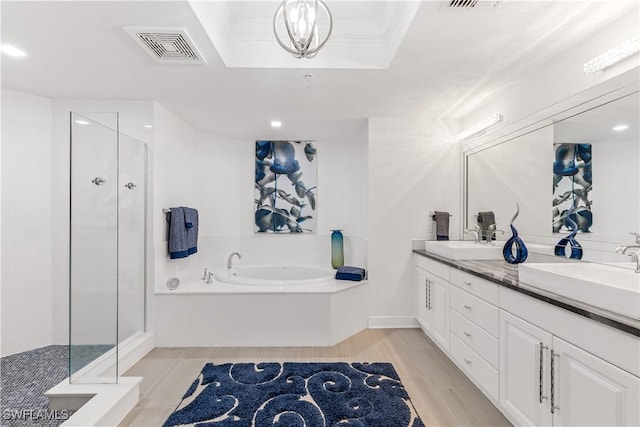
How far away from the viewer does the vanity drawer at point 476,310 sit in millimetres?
1772

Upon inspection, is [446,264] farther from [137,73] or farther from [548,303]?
[137,73]

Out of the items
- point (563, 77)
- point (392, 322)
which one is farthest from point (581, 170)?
point (392, 322)

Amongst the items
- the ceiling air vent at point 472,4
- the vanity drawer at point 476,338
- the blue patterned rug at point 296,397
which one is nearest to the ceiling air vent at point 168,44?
the ceiling air vent at point 472,4

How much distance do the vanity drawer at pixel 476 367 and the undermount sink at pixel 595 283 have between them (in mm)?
623

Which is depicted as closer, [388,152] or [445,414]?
[445,414]

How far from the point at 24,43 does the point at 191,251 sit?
2.06 m

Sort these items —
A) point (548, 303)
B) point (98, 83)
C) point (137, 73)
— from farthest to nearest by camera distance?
point (98, 83) < point (137, 73) < point (548, 303)

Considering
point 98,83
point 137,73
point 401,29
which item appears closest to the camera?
point 401,29

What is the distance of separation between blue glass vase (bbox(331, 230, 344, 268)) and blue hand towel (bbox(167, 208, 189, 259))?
1.75 meters

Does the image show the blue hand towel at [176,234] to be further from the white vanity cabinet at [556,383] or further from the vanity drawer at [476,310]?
the white vanity cabinet at [556,383]

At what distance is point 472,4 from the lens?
146cm

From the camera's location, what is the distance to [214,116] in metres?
3.16

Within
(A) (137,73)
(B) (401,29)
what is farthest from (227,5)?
(B) (401,29)

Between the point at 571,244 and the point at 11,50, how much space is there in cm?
380
